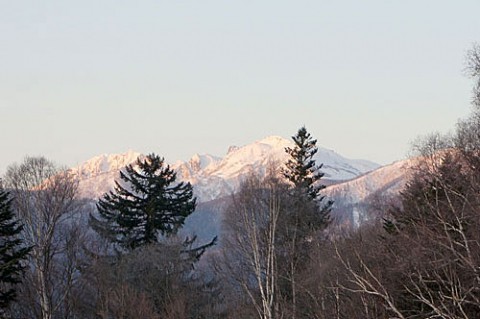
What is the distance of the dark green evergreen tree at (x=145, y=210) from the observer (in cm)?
4359

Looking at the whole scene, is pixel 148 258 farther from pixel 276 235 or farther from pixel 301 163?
pixel 301 163

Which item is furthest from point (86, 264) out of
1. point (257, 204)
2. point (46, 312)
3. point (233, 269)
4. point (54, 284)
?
point (257, 204)

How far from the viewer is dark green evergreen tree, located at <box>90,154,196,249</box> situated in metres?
43.6

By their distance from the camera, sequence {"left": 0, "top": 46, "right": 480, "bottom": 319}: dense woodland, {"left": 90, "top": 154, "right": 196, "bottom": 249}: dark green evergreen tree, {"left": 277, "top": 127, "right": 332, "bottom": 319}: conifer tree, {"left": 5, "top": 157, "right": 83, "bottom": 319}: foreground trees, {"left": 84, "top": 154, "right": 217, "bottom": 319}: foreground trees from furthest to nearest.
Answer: {"left": 90, "top": 154, "right": 196, "bottom": 249}: dark green evergreen tree < {"left": 5, "top": 157, "right": 83, "bottom": 319}: foreground trees < {"left": 277, "top": 127, "right": 332, "bottom": 319}: conifer tree < {"left": 84, "top": 154, "right": 217, "bottom": 319}: foreground trees < {"left": 0, "top": 46, "right": 480, "bottom": 319}: dense woodland

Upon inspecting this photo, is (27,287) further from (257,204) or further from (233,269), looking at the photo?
(257,204)

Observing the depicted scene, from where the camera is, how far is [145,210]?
43.7 metres

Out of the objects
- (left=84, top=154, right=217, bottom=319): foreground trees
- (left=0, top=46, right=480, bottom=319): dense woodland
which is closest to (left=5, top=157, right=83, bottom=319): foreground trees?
(left=0, top=46, right=480, bottom=319): dense woodland

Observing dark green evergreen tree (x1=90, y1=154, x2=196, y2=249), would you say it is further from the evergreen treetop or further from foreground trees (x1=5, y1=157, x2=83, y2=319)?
the evergreen treetop

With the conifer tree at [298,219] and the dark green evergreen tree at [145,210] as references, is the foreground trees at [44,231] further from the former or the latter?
the conifer tree at [298,219]

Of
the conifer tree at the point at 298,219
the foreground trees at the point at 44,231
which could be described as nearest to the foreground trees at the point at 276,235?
the conifer tree at the point at 298,219

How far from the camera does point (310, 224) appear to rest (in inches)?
1601

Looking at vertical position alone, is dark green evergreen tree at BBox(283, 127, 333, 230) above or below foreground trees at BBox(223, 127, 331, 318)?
above

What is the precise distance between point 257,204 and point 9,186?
13043mm

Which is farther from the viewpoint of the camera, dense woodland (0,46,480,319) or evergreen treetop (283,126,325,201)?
evergreen treetop (283,126,325,201)
